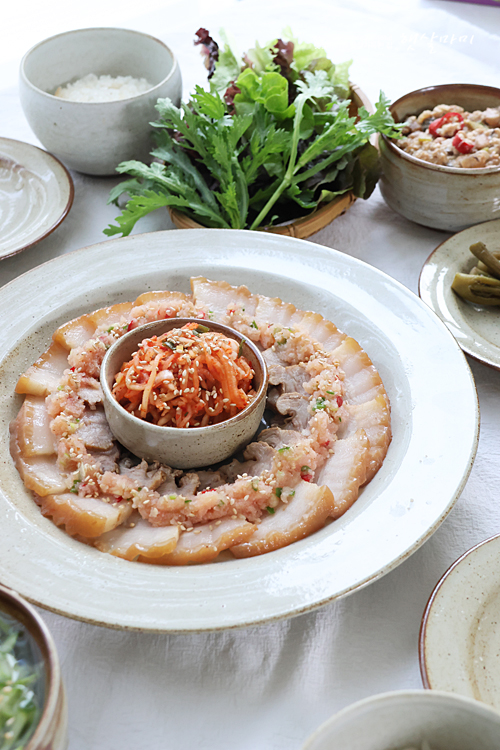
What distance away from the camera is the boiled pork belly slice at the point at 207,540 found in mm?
1897

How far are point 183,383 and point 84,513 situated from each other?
1.94 feet

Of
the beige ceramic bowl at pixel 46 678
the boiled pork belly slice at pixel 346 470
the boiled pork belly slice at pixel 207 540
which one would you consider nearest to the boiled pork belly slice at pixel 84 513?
the boiled pork belly slice at pixel 207 540

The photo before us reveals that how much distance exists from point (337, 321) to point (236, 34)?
391 centimetres

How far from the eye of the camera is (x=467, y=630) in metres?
1.69

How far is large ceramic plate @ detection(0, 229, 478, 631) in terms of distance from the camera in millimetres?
1690

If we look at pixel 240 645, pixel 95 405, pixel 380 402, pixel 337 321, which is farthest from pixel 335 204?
pixel 240 645

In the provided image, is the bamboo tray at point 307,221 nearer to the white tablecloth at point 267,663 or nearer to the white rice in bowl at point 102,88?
the white tablecloth at point 267,663

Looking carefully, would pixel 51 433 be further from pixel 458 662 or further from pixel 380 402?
pixel 458 662

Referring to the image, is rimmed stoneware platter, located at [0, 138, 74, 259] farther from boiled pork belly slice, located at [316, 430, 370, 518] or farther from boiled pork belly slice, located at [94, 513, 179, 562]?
boiled pork belly slice, located at [316, 430, 370, 518]

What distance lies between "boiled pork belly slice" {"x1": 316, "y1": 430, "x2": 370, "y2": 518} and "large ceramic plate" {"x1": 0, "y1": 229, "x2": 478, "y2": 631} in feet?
0.17

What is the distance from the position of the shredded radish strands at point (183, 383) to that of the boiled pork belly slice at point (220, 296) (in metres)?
0.41

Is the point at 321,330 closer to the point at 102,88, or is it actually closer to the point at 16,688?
the point at 16,688

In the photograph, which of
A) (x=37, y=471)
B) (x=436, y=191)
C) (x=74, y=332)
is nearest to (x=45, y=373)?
(x=74, y=332)

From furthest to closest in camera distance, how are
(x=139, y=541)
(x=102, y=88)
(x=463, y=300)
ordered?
(x=102, y=88), (x=463, y=300), (x=139, y=541)
